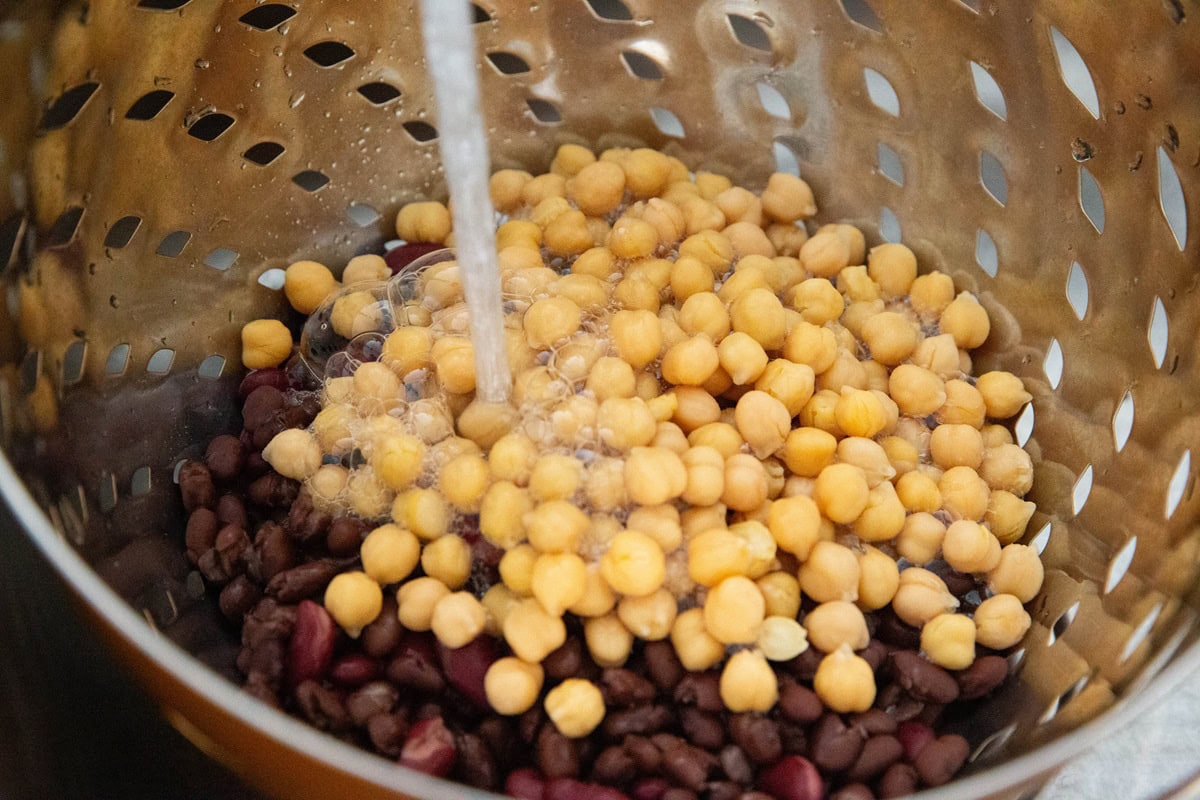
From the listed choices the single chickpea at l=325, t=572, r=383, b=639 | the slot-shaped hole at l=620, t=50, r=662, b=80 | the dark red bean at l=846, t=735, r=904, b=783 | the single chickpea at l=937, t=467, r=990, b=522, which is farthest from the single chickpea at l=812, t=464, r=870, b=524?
the slot-shaped hole at l=620, t=50, r=662, b=80

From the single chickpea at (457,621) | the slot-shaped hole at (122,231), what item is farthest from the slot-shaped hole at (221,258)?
the single chickpea at (457,621)

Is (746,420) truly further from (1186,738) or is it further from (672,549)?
(1186,738)

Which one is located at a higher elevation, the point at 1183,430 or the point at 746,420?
the point at 1183,430

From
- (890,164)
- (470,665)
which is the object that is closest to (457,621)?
(470,665)

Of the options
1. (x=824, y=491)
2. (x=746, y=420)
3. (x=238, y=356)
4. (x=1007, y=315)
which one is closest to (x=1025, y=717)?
(x=824, y=491)

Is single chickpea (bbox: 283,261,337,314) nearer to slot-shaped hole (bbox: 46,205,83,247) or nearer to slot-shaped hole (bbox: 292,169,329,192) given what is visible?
slot-shaped hole (bbox: 292,169,329,192)

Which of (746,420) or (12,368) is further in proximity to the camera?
(746,420)
